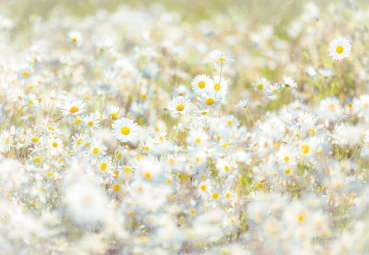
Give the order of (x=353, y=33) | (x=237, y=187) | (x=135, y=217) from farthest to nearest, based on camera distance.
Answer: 1. (x=353, y=33)
2. (x=237, y=187)
3. (x=135, y=217)

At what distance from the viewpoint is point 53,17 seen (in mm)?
5523

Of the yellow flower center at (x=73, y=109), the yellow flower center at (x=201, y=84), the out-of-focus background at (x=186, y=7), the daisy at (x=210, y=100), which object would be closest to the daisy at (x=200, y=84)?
the yellow flower center at (x=201, y=84)

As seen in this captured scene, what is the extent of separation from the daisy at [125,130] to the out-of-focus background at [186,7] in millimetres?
3585

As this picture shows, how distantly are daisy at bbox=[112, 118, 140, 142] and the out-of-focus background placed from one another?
3585mm

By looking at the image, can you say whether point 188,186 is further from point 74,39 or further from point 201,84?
point 74,39

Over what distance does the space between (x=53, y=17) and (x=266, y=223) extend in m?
4.81

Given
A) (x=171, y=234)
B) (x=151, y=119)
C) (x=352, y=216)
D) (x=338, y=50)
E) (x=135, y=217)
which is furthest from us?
(x=151, y=119)

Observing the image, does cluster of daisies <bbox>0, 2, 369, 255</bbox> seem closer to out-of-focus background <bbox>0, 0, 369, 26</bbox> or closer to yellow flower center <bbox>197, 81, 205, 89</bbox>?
yellow flower center <bbox>197, 81, 205, 89</bbox>

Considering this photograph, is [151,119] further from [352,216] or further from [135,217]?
[352,216]

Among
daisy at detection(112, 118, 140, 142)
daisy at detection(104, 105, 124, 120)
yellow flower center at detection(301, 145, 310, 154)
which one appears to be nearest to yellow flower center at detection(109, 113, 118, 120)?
daisy at detection(104, 105, 124, 120)

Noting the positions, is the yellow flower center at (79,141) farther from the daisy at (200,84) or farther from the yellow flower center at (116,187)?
the daisy at (200,84)

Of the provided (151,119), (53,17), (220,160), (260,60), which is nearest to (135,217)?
(220,160)

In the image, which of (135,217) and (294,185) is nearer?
(135,217)

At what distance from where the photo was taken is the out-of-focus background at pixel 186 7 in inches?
221
